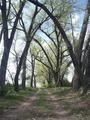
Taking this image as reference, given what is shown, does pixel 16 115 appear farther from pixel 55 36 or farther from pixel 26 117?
pixel 55 36

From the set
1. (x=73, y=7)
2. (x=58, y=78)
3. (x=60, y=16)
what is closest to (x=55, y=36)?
(x=58, y=78)

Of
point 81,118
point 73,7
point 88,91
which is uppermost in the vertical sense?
point 73,7

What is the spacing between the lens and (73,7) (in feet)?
112

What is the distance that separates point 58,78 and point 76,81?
25.2 metres

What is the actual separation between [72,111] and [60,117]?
5.47ft

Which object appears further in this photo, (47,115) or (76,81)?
(76,81)

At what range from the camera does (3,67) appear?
22000 millimetres

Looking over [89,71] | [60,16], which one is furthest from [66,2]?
[89,71]

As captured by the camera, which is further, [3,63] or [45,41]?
[45,41]

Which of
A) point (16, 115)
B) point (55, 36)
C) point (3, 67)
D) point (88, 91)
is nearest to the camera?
point (16, 115)

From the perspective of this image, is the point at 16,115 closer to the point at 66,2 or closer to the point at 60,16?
the point at 66,2

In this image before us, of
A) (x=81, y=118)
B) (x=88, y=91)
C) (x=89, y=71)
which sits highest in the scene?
(x=89, y=71)

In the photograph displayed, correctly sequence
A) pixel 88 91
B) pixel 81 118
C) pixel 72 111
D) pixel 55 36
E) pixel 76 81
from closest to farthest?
pixel 81 118 → pixel 72 111 → pixel 88 91 → pixel 76 81 → pixel 55 36

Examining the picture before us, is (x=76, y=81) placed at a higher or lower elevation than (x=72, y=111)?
higher
